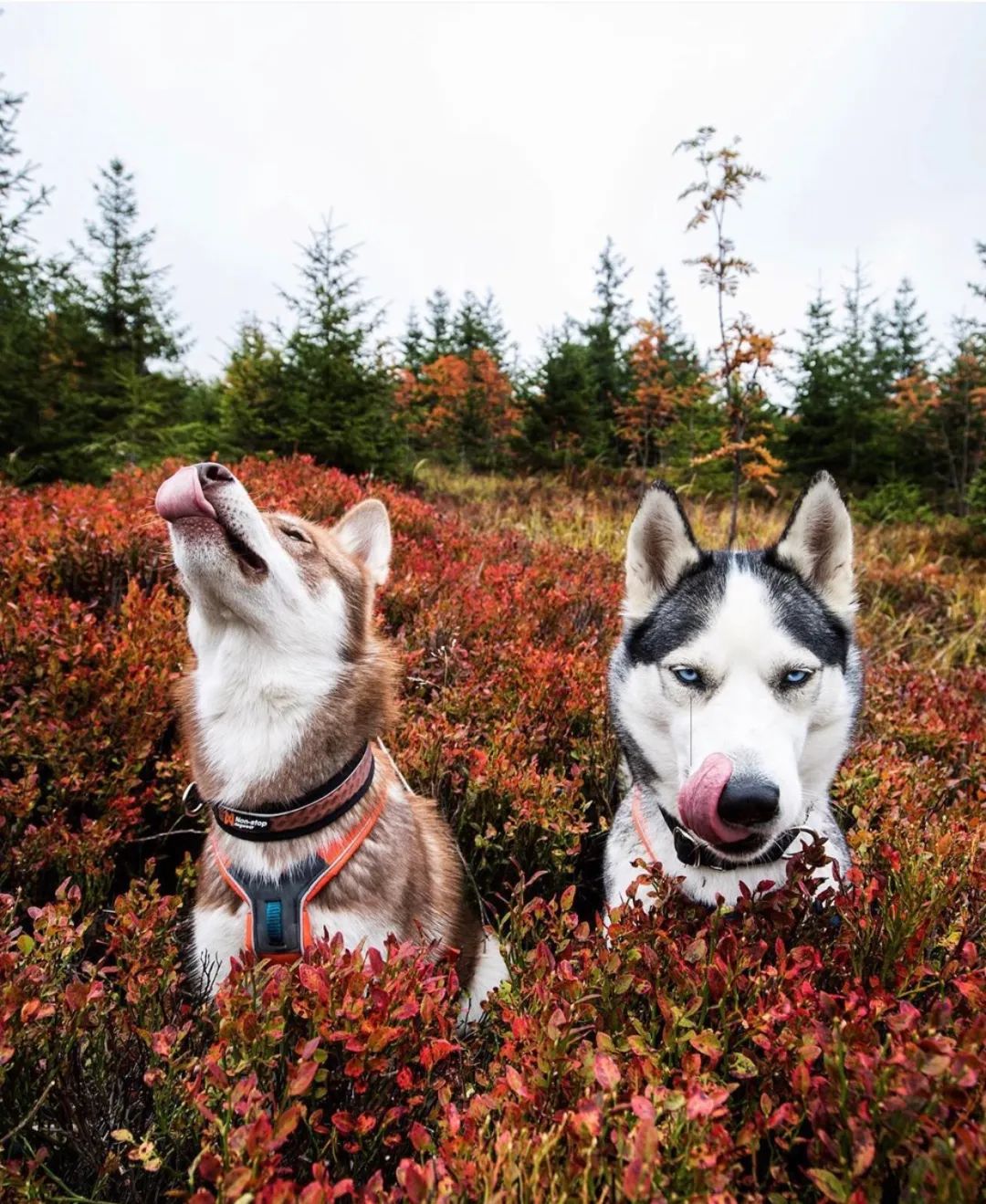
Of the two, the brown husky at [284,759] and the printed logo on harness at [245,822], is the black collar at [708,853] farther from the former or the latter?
the printed logo on harness at [245,822]

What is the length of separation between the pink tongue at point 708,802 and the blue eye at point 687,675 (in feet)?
1.32

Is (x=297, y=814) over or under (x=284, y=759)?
under

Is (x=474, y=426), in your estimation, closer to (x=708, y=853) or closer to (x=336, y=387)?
(x=336, y=387)

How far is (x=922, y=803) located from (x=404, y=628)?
2.87 meters

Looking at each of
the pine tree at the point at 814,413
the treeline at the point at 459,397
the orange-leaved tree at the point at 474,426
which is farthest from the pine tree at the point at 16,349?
the pine tree at the point at 814,413

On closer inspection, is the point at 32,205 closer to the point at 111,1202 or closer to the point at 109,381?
the point at 109,381

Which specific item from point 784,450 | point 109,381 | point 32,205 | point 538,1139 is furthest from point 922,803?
point 784,450

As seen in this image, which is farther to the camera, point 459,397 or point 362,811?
point 459,397

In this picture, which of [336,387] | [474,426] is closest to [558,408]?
[474,426]

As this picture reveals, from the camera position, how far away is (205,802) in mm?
2293

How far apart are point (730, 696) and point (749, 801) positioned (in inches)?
16.1

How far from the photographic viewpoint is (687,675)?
7.16ft

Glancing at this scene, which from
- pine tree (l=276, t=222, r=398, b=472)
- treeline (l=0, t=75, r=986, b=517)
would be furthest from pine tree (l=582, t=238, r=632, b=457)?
pine tree (l=276, t=222, r=398, b=472)

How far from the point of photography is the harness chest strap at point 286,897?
1908 millimetres
